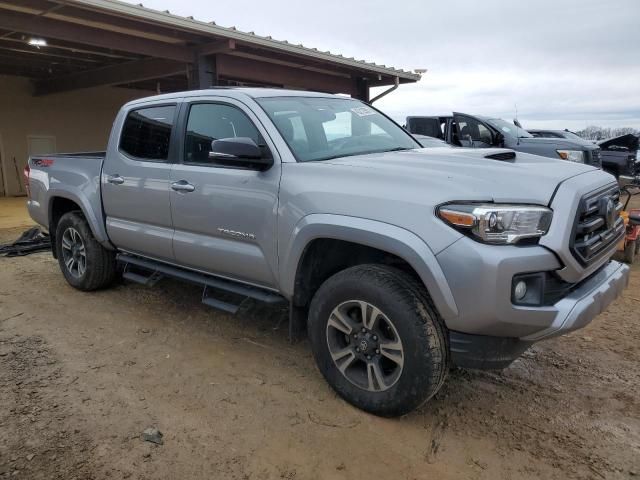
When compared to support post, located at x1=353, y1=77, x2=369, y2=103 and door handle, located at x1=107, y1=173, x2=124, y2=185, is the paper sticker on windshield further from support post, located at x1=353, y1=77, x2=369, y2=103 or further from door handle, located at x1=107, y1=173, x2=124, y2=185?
support post, located at x1=353, y1=77, x2=369, y2=103

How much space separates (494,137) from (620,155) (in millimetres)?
3871

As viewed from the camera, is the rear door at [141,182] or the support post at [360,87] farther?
the support post at [360,87]

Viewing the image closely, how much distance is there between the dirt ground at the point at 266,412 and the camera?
2.63 metres

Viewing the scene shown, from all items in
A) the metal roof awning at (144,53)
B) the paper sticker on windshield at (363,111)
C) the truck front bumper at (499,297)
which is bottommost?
the truck front bumper at (499,297)

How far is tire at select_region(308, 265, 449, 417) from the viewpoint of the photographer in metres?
2.77

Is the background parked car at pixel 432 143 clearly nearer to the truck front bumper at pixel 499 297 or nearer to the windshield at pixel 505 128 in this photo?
the truck front bumper at pixel 499 297

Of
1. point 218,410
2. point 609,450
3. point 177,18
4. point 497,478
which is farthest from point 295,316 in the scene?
point 177,18

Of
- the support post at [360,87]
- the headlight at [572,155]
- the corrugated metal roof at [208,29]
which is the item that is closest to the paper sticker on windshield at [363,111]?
the corrugated metal roof at [208,29]

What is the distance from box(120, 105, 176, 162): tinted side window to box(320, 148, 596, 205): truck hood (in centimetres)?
170

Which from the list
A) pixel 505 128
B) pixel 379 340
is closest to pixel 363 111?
pixel 379 340

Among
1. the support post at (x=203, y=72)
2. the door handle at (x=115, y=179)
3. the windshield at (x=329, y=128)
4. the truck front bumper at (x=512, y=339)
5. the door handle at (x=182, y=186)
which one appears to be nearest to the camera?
the truck front bumper at (x=512, y=339)

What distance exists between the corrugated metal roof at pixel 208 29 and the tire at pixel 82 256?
3.70m

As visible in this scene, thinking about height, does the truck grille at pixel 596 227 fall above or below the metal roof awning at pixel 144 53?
below

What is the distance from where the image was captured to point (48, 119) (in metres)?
16.1
